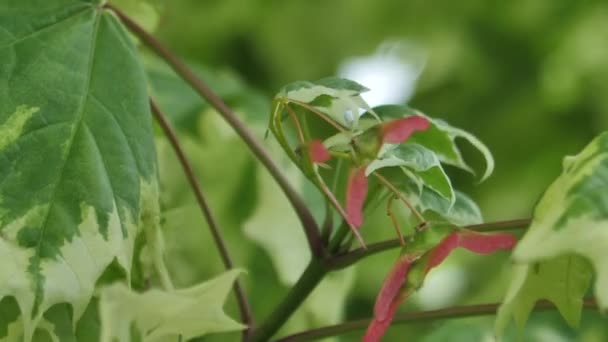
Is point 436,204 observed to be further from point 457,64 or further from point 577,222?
point 457,64

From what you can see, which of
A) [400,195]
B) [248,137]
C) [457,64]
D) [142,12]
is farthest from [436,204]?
[457,64]

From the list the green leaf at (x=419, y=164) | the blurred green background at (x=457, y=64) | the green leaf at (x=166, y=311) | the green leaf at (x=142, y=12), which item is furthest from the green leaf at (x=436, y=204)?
the blurred green background at (x=457, y=64)

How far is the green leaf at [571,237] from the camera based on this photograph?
58 centimetres

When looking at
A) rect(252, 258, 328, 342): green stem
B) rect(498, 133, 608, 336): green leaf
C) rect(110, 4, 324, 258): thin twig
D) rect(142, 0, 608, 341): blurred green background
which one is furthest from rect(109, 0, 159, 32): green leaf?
rect(142, 0, 608, 341): blurred green background

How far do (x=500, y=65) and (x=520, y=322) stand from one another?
4.92ft

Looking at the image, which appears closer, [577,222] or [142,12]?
[577,222]

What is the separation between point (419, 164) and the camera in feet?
2.26

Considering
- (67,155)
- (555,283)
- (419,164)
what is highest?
(67,155)

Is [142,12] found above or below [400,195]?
above

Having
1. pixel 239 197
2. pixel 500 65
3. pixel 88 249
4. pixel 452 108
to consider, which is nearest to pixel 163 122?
pixel 88 249

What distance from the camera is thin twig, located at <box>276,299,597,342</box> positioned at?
76 centimetres

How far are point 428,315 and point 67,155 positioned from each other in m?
0.27

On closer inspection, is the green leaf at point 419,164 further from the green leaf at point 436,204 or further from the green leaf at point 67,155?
the green leaf at point 67,155

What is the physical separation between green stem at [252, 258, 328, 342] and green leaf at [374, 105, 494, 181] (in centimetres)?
11
